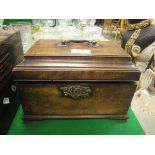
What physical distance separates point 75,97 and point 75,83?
63mm

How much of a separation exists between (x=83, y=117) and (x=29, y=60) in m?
0.34

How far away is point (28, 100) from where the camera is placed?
0.70 meters

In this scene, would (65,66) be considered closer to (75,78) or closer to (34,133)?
(75,78)

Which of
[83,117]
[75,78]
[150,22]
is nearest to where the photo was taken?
[75,78]

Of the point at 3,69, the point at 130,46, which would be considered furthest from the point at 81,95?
the point at 130,46

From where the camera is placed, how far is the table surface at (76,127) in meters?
0.71

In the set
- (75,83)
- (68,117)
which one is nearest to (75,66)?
(75,83)

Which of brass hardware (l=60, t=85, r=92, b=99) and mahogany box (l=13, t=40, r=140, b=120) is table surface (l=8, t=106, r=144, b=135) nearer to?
mahogany box (l=13, t=40, r=140, b=120)

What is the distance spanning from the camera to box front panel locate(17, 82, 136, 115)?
2.22ft

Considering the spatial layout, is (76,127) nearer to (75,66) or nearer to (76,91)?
(76,91)

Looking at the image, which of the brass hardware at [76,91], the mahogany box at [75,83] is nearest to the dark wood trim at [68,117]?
the mahogany box at [75,83]

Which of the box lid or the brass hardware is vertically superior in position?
the box lid

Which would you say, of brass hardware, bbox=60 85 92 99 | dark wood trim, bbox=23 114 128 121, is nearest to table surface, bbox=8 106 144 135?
dark wood trim, bbox=23 114 128 121

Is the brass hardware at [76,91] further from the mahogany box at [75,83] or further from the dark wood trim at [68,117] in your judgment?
the dark wood trim at [68,117]
